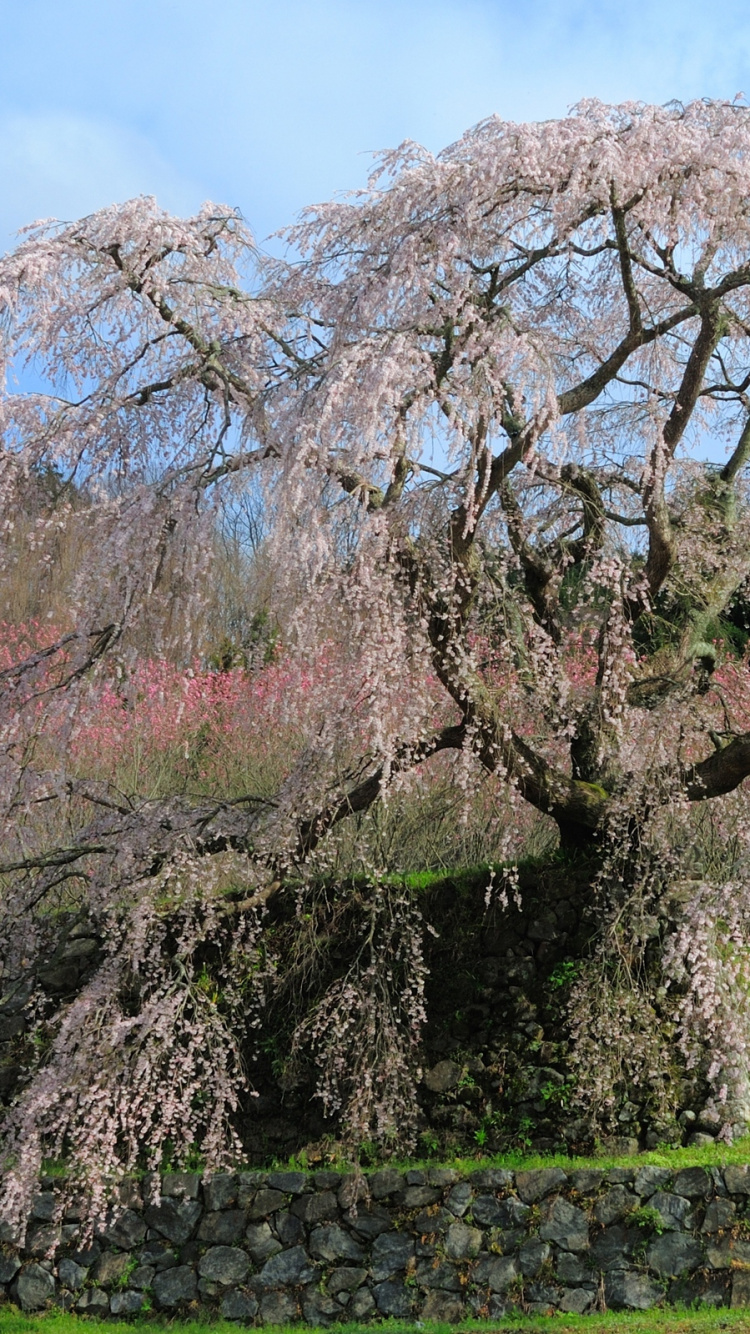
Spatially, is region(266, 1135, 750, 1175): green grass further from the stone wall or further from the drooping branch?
the drooping branch

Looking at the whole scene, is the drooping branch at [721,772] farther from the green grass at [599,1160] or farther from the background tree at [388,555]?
the green grass at [599,1160]

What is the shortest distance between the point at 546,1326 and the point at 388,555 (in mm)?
3514

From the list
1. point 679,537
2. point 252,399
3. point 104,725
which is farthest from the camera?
point 104,725

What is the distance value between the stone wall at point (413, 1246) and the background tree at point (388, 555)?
42 centimetres

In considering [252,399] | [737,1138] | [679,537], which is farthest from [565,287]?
[737,1138]

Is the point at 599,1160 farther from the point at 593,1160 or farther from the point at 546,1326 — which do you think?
the point at 546,1326

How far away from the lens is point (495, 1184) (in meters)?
5.79

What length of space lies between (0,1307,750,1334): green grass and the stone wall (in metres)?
0.10

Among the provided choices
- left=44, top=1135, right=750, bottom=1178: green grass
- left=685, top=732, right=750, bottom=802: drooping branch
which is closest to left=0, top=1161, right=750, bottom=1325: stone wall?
left=44, top=1135, right=750, bottom=1178: green grass

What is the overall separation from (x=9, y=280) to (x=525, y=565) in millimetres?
3072

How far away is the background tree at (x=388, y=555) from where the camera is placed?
5.02 metres

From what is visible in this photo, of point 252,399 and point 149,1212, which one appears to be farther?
point 149,1212

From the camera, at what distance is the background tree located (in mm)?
5016

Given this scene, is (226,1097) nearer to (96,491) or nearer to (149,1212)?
(149,1212)
